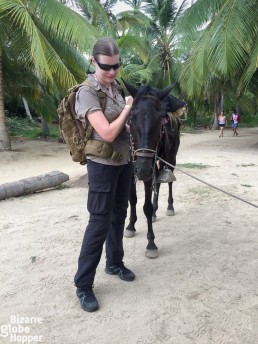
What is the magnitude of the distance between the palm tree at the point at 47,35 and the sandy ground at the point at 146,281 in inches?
Result: 244

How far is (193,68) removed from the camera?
480 inches

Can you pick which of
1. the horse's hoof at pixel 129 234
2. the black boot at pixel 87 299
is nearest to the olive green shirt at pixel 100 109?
the black boot at pixel 87 299

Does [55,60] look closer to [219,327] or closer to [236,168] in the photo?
[236,168]

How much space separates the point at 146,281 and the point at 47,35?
10.9 m

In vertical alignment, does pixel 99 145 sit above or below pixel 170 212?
above

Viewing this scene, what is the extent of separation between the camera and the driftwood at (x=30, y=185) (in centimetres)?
654

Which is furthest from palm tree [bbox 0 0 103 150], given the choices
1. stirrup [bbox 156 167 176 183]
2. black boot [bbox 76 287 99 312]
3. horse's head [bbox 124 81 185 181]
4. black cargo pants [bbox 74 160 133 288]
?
black boot [bbox 76 287 99 312]

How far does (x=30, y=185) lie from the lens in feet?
22.5

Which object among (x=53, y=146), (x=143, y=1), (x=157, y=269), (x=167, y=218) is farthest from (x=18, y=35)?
(x=143, y=1)

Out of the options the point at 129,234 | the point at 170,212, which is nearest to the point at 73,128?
the point at 129,234

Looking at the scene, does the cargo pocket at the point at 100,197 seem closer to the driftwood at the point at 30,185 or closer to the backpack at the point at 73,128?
the backpack at the point at 73,128

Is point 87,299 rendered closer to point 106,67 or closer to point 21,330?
point 21,330

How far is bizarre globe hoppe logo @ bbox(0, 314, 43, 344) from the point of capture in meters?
2.33

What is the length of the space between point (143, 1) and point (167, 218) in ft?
76.6
